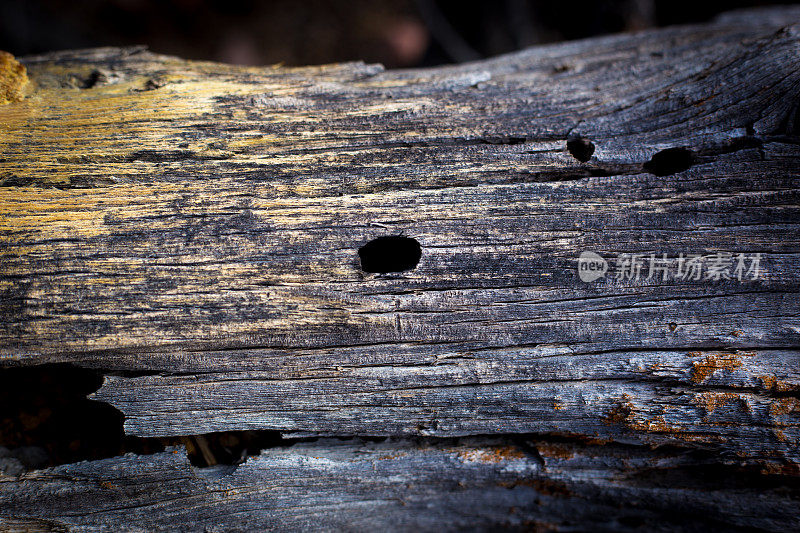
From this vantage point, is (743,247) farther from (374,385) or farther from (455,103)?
(374,385)

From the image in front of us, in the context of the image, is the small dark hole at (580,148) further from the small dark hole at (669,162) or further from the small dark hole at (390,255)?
the small dark hole at (390,255)

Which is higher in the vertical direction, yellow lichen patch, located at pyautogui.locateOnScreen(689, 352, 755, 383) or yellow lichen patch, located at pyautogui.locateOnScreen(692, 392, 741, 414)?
yellow lichen patch, located at pyautogui.locateOnScreen(689, 352, 755, 383)

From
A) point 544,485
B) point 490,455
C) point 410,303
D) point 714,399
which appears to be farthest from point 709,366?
point 410,303

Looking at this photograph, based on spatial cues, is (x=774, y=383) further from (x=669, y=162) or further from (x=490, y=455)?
(x=490, y=455)

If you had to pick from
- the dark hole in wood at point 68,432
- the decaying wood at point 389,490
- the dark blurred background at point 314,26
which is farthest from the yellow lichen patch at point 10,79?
the dark blurred background at point 314,26

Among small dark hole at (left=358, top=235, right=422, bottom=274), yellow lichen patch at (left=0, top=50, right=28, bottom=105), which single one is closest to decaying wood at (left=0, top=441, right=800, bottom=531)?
small dark hole at (left=358, top=235, right=422, bottom=274)

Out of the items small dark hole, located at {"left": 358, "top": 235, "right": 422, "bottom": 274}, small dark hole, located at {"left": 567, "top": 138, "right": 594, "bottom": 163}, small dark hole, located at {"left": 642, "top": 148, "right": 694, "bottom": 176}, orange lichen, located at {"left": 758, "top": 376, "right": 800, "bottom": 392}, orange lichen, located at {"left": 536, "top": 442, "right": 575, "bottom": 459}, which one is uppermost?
small dark hole, located at {"left": 567, "top": 138, "right": 594, "bottom": 163}

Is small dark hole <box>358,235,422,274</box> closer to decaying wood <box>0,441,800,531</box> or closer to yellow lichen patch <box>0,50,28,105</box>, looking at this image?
decaying wood <box>0,441,800,531</box>
